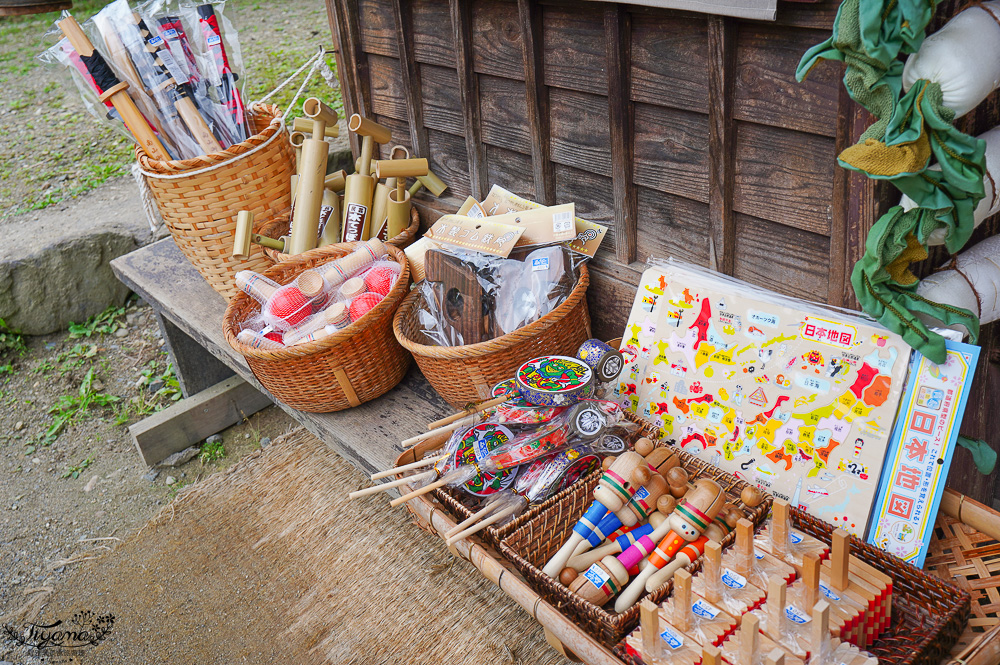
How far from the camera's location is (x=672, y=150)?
1749 mm

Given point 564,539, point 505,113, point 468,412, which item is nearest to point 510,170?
point 505,113

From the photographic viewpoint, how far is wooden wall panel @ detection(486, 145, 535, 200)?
2.21 meters

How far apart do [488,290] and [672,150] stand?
1.92 ft

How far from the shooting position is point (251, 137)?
2.32m

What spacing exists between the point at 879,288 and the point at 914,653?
0.60m

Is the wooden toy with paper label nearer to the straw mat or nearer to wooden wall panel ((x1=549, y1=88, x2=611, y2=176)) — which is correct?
the straw mat

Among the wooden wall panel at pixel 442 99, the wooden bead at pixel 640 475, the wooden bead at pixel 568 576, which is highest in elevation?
the wooden wall panel at pixel 442 99

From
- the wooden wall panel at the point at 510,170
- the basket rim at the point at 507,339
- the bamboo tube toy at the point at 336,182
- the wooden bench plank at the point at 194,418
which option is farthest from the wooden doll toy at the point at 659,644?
the wooden bench plank at the point at 194,418

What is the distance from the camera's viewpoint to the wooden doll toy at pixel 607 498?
146 centimetres

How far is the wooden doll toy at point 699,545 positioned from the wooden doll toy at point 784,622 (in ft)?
A: 0.62

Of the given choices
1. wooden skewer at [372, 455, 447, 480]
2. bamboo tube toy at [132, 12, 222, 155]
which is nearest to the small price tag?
wooden skewer at [372, 455, 447, 480]

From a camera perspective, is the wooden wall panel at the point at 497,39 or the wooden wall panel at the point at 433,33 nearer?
the wooden wall panel at the point at 497,39

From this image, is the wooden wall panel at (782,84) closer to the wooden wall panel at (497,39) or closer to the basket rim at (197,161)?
the wooden wall panel at (497,39)

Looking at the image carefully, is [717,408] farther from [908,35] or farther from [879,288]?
[908,35]
